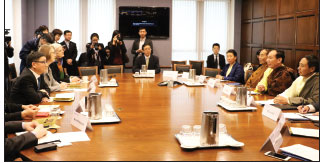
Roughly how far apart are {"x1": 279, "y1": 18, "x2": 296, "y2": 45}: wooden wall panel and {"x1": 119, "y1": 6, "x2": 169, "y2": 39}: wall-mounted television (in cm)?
297

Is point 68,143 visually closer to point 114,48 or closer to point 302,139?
point 302,139

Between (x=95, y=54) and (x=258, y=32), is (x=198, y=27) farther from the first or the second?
(x=95, y=54)

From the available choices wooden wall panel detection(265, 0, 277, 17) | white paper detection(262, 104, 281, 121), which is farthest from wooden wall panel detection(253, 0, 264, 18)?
white paper detection(262, 104, 281, 121)

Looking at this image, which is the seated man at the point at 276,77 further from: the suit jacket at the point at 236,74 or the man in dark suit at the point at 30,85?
the man in dark suit at the point at 30,85

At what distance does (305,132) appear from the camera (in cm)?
208

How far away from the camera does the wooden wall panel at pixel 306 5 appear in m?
5.95

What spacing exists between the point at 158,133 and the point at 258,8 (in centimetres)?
703

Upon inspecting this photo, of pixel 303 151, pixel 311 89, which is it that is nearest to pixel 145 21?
pixel 311 89

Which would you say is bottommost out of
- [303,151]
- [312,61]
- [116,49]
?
[303,151]

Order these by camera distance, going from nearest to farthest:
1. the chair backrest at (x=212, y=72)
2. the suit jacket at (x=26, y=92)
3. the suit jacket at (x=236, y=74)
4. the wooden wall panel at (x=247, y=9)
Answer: the suit jacket at (x=26, y=92), the suit jacket at (x=236, y=74), the chair backrest at (x=212, y=72), the wooden wall panel at (x=247, y=9)

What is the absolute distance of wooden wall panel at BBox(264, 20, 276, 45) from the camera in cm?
756

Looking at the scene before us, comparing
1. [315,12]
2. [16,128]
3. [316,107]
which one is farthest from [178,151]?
[315,12]

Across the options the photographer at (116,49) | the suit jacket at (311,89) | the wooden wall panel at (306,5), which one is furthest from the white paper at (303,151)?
the photographer at (116,49)

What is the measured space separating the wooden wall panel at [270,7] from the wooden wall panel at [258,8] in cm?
20
